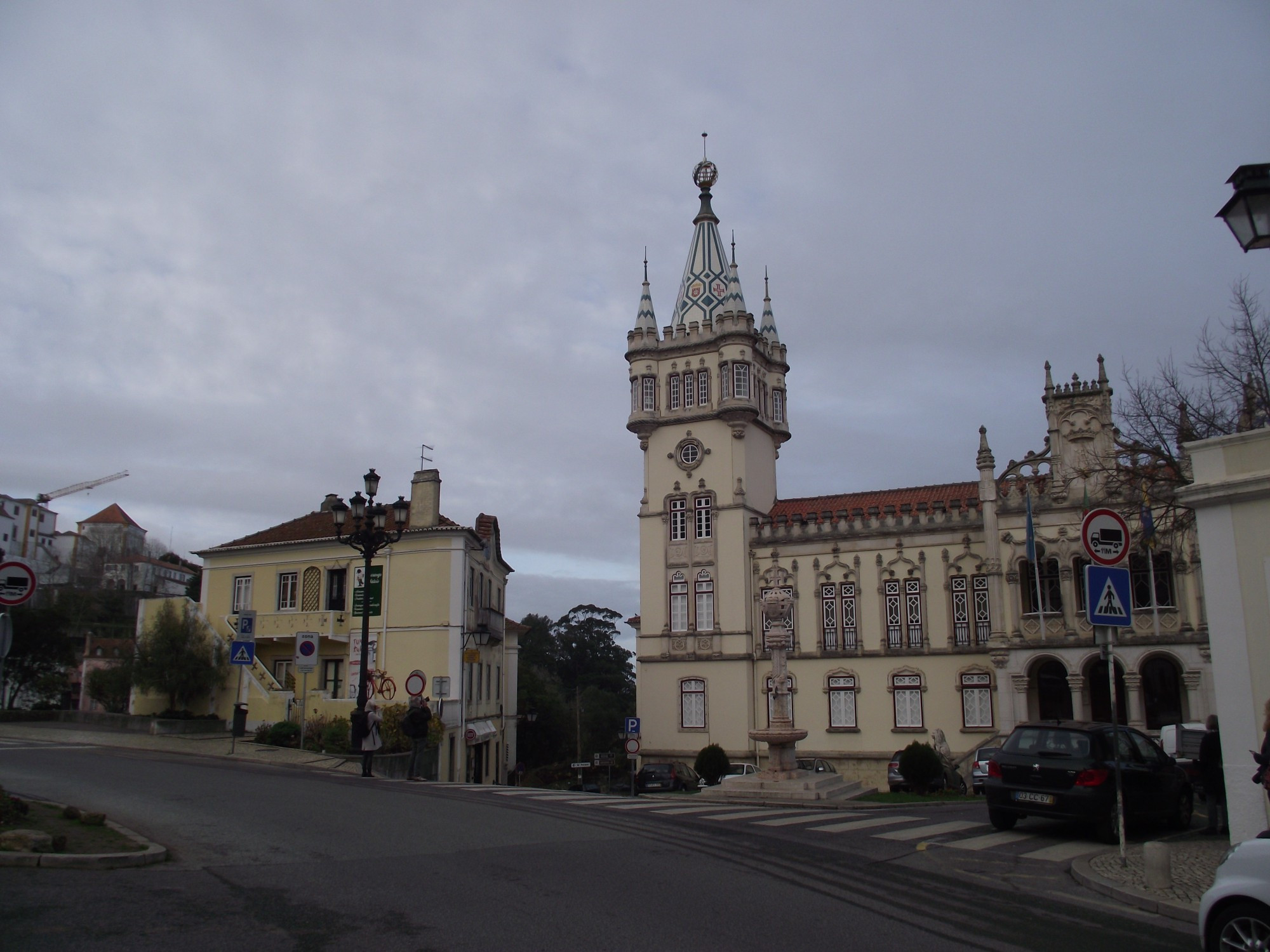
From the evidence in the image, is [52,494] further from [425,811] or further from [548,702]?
[425,811]

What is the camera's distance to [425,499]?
34.8 meters

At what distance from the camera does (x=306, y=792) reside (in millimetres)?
14281

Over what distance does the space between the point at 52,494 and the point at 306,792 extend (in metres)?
162

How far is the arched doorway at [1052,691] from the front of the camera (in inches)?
1388

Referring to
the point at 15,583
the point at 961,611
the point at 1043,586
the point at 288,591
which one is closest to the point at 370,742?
the point at 15,583

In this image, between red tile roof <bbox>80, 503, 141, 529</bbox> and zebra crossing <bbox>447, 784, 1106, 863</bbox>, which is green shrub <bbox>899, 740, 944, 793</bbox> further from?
red tile roof <bbox>80, 503, 141, 529</bbox>

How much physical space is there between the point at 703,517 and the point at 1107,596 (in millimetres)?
31814

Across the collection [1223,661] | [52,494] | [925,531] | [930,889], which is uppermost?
[52,494]

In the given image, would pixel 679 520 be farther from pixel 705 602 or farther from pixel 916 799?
pixel 916 799

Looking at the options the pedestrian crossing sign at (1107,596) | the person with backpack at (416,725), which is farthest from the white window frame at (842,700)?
the pedestrian crossing sign at (1107,596)

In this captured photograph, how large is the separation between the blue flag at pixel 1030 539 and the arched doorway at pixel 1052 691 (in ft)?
12.7

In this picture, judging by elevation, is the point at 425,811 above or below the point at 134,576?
below

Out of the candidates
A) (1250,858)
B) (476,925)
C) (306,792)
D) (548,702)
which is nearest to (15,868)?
(476,925)

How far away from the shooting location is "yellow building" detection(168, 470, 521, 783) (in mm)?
32656
